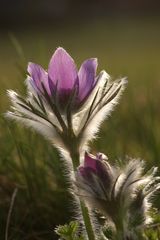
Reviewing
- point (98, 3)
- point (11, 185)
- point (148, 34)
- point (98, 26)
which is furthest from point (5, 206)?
point (98, 3)

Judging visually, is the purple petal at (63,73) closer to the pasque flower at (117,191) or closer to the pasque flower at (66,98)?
the pasque flower at (66,98)

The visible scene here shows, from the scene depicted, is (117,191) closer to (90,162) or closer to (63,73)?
(90,162)

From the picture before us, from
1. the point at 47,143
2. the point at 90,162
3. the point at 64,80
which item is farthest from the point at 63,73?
the point at 47,143

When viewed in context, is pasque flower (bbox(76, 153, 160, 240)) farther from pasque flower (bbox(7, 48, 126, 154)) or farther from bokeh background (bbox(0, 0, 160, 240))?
bokeh background (bbox(0, 0, 160, 240))

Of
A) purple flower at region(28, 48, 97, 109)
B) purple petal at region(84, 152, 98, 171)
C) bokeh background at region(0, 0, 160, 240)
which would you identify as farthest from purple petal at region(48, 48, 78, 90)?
bokeh background at region(0, 0, 160, 240)

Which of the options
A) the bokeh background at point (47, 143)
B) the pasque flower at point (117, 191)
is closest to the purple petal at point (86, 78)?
the pasque flower at point (117, 191)

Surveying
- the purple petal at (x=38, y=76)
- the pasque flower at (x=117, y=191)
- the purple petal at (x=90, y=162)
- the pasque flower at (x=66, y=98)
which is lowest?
the pasque flower at (x=117, y=191)
